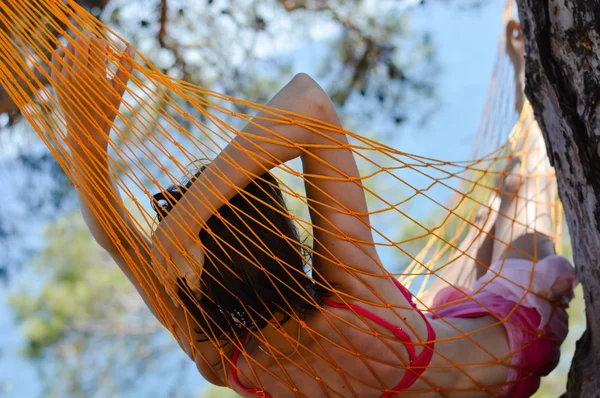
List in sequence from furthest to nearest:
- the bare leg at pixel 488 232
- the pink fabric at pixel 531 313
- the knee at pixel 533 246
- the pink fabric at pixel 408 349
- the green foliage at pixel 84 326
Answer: the green foliage at pixel 84 326 < the bare leg at pixel 488 232 < the knee at pixel 533 246 < the pink fabric at pixel 531 313 < the pink fabric at pixel 408 349

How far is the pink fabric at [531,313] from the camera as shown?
1326 millimetres

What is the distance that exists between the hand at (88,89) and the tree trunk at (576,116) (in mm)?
655

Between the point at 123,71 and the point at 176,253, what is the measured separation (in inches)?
11.8

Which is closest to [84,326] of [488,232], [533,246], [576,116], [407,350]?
[488,232]

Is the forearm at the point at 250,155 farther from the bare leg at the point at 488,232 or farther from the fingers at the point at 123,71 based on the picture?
the bare leg at the point at 488,232

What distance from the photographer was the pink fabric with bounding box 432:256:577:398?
133 centimetres

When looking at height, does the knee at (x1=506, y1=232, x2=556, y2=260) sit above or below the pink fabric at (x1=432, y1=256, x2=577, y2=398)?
above

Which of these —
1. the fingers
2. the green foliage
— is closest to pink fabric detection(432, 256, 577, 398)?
the fingers

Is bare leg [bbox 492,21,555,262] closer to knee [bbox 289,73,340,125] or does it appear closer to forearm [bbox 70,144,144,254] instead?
knee [bbox 289,73,340,125]

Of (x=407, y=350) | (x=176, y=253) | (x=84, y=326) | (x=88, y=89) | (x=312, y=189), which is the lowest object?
(x=84, y=326)

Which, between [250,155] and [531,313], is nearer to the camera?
[250,155]

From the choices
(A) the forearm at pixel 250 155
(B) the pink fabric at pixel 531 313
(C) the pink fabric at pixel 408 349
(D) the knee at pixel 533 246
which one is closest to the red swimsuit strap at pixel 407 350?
(C) the pink fabric at pixel 408 349

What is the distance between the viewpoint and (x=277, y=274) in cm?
115

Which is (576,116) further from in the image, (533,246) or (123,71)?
(123,71)
